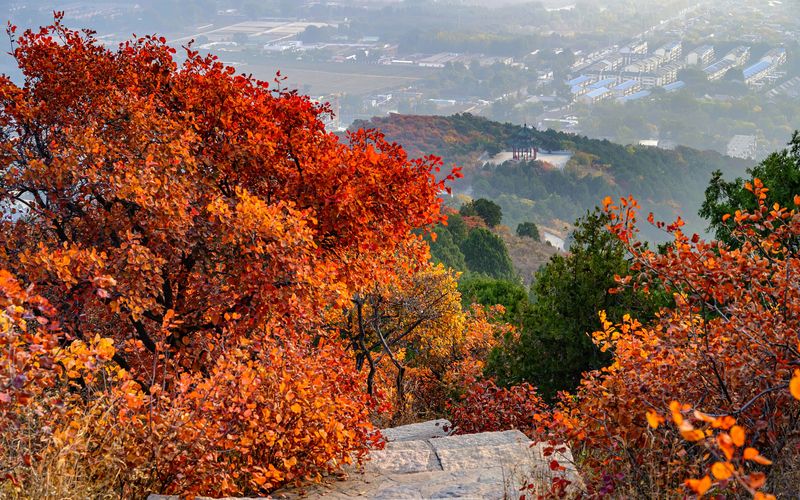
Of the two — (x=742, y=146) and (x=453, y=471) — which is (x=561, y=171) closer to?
(x=742, y=146)

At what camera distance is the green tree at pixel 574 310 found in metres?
10.7

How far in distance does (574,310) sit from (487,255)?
32939mm

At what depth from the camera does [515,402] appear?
30.9 ft

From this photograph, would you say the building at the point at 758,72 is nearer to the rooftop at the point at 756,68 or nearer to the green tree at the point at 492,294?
the rooftop at the point at 756,68

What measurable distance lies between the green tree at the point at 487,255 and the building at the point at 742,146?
115m

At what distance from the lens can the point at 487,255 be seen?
43.7m

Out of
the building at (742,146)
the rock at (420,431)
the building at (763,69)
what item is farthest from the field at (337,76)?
the rock at (420,431)

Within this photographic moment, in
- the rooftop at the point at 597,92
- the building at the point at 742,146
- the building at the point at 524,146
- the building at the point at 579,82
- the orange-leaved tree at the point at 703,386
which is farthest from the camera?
the building at the point at 579,82

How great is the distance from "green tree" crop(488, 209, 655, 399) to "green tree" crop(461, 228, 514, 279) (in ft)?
105

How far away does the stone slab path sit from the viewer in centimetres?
530

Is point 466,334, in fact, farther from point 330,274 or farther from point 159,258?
point 159,258

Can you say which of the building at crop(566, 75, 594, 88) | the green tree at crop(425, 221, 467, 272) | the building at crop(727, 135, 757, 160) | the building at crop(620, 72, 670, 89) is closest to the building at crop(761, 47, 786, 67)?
the building at crop(620, 72, 670, 89)

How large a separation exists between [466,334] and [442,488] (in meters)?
12.6

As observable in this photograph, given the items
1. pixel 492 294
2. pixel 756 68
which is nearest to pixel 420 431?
pixel 492 294
